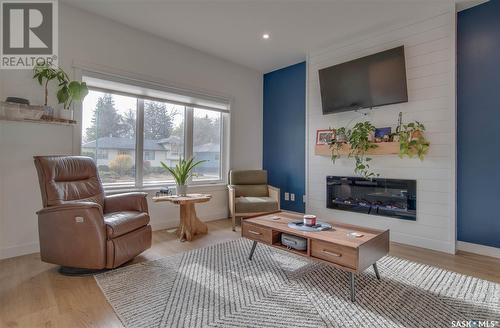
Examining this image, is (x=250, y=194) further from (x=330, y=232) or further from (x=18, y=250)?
(x=18, y=250)

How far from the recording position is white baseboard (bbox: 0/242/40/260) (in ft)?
8.38

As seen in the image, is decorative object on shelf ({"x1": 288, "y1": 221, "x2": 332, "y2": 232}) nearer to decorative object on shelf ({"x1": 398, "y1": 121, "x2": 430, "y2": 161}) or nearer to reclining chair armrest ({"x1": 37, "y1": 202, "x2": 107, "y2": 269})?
decorative object on shelf ({"x1": 398, "y1": 121, "x2": 430, "y2": 161})

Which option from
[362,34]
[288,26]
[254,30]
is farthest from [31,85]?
[362,34]

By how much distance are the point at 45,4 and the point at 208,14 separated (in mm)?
1722

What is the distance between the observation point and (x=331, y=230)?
7.15 feet

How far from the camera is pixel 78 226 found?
213 cm

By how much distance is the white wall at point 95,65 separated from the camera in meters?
2.60

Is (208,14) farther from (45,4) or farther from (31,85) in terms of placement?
(31,85)

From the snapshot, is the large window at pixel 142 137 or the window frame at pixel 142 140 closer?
the window frame at pixel 142 140

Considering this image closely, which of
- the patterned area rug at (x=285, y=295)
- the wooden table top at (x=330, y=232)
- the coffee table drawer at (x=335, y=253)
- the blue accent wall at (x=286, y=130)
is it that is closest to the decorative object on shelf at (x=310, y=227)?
the wooden table top at (x=330, y=232)

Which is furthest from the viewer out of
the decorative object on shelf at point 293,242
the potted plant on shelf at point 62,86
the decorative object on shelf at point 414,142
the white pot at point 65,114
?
the decorative object on shelf at point 414,142

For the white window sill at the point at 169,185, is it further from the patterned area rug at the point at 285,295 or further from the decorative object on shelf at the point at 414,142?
the decorative object on shelf at the point at 414,142

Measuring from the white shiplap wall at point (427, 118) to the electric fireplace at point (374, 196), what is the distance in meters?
0.07

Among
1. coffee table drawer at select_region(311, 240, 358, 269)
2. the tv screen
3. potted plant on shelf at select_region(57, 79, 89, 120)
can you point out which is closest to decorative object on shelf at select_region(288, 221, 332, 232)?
coffee table drawer at select_region(311, 240, 358, 269)
